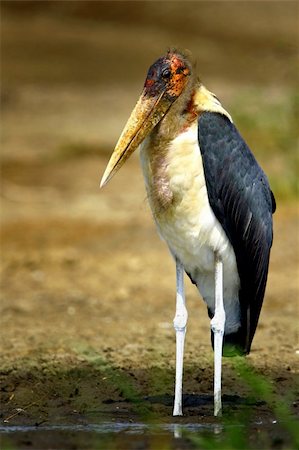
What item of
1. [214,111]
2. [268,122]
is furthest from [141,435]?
[268,122]

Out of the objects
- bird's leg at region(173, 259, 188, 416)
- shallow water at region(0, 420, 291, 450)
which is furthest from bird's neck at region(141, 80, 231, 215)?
shallow water at region(0, 420, 291, 450)

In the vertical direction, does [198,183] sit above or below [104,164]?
below

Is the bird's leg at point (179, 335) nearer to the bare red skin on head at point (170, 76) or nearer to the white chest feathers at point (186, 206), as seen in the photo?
the white chest feathers at point (186, 206)

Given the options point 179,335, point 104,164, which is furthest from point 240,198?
point 104,164

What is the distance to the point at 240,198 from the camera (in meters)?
5.58

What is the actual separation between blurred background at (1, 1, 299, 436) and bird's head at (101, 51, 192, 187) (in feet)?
5.20

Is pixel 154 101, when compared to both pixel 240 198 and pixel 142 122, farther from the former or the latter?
pixel 240 198

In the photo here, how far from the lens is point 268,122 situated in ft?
37.7

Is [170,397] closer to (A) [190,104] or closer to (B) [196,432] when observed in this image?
(B) [196,432]

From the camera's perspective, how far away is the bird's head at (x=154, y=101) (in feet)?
18.2

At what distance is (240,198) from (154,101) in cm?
55

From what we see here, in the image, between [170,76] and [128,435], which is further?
[170,76]

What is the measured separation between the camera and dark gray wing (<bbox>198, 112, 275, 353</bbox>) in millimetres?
5465

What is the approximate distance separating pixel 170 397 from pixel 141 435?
95 cm
